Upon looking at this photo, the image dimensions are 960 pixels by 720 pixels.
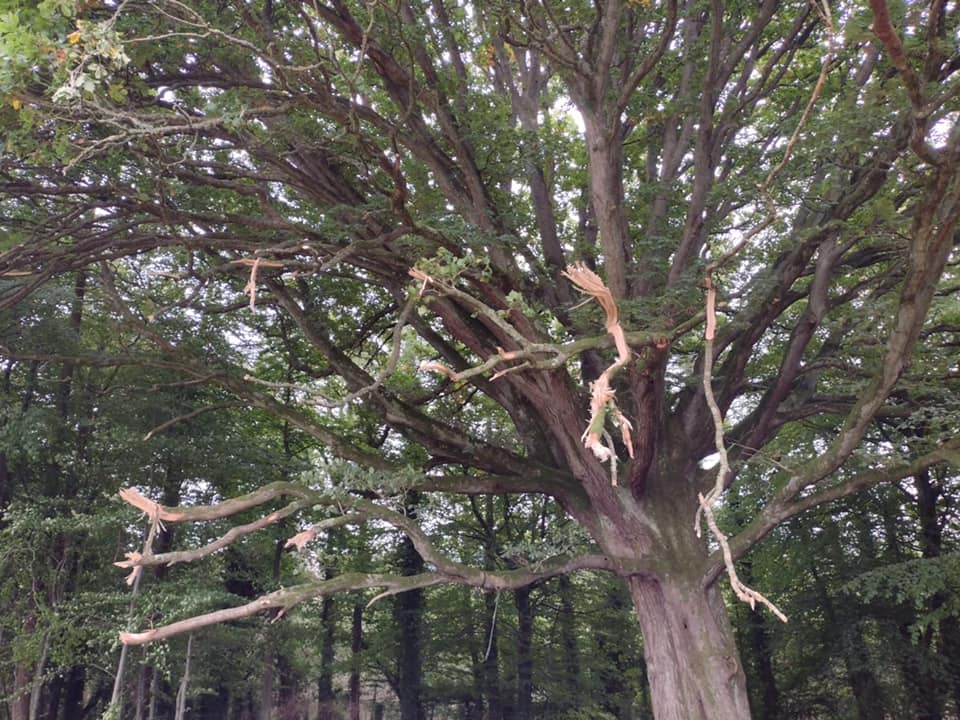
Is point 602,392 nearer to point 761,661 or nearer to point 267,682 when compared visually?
point 267,682

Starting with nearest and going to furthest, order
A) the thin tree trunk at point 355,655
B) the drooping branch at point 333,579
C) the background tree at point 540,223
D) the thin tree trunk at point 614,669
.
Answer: the drooping branch at point 333,579, the background tree at point 540,223, the thin tree trunk at point 614,669, the thin tree trunk at point 355,655

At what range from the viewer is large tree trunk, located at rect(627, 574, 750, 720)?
5.53 metres

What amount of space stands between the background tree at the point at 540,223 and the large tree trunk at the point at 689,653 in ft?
0.08

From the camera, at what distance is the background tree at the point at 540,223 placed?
469 cm

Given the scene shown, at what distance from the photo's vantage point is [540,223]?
7.12m

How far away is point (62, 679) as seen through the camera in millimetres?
11039

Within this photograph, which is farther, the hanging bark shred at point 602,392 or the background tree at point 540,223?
the background tree at point 540,223

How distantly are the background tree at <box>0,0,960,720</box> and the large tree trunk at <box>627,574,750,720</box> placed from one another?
0.02m

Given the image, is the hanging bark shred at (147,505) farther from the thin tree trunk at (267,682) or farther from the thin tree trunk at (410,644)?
the thin tree trunk at (410,644)

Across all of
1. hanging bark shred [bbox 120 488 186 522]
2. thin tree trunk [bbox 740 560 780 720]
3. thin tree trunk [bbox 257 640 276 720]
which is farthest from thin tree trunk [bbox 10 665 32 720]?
thin tree trunk [bbox 740 560 780 720]

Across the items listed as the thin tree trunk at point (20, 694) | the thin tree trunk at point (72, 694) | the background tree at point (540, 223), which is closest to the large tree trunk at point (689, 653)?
the background tree at point (540, 223)

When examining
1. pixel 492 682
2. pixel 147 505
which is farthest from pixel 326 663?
pixel 147 505

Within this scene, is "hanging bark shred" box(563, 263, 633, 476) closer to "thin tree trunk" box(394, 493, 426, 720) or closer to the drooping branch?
the drooping branch

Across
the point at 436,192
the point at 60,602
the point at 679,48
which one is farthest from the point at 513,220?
the point at 60,602
